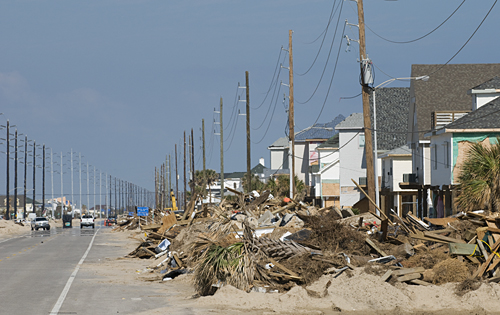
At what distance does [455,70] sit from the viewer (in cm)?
4819

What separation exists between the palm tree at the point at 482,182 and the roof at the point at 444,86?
18.9 metres

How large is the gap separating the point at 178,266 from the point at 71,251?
1496 centimetres

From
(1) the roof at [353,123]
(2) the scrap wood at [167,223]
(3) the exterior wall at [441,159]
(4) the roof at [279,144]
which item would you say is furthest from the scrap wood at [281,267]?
(4) the roof at [279,144]

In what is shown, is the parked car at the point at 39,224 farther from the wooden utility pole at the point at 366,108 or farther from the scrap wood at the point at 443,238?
the scrap wood at the point at 443,238

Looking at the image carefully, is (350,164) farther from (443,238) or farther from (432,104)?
(443,238)

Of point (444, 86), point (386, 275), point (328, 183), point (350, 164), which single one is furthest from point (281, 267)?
point (328, 183)

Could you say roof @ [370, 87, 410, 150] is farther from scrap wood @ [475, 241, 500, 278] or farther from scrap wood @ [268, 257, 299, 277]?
scrap wood @ [268, 257, 299, 277]

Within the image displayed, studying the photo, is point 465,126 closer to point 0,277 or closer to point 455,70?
point 455,70

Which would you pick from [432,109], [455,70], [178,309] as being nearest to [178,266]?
[178,309]

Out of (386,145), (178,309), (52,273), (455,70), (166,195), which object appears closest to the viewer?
(178,309)

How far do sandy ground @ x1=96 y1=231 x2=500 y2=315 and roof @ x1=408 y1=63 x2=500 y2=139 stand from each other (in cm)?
2850

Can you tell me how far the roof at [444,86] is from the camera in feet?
146

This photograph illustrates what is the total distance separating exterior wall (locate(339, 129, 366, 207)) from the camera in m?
63.2

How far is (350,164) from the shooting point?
6500cm
